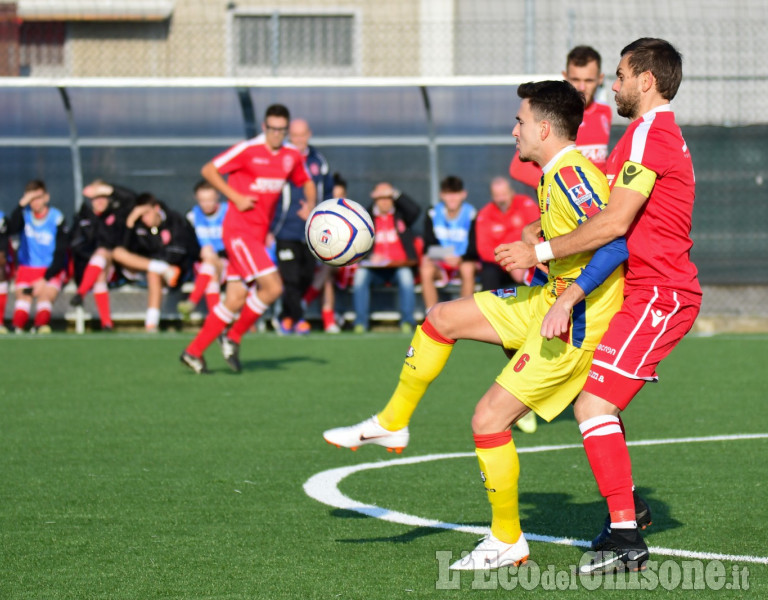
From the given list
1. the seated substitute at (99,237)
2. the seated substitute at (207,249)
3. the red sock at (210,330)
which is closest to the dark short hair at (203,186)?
the seated substitute at (207,249)

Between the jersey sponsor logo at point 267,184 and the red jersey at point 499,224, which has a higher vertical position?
the jersey sponsor logo at point 267,184

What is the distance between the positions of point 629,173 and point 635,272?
1.27 ft

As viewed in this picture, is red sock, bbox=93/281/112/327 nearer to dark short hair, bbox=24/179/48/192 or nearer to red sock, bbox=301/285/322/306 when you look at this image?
dark short hair, bbox=24/179/48/192

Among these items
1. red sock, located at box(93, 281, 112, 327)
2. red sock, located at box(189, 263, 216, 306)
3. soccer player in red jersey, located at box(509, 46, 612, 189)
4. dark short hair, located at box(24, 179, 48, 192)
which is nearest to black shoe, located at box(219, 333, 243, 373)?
soccer player in red jersey, located at box(509, 46, 612, 189)

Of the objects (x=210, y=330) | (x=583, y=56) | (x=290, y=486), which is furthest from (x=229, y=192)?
(x=290, y=486)

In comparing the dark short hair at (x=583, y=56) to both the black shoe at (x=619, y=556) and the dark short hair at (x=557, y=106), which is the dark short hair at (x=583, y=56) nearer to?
the dark short hair at (x=557, y=106)

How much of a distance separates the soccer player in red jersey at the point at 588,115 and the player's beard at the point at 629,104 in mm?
2489

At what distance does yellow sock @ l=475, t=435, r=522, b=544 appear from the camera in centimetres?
426

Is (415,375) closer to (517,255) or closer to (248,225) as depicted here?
(517,255)

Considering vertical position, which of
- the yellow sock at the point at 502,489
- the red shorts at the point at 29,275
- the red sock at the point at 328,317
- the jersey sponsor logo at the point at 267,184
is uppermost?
the jersey sponsor logo at the point at 267,184

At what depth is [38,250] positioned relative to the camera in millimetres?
14781

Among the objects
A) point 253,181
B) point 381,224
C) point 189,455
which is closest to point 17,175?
point 381,224

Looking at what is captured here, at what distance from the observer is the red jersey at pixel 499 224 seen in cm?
1296

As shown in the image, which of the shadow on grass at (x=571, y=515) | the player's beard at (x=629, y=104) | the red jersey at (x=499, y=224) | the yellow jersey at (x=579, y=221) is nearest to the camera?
the yellow jersey at (x=579, y=221)
